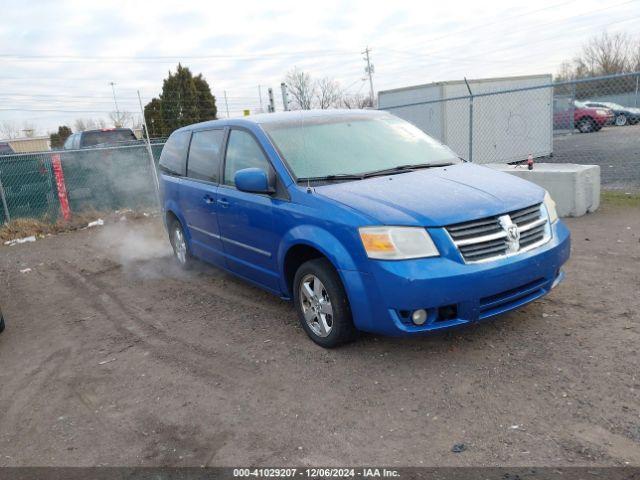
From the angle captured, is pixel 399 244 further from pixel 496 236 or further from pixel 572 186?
pixel 572 186

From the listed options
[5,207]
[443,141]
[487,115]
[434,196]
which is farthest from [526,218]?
[487,115]

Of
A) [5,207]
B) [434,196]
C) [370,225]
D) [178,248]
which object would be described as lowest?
[178,248]

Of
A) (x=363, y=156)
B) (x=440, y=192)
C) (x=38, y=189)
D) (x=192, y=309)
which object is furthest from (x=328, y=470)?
(x=38, y=189)

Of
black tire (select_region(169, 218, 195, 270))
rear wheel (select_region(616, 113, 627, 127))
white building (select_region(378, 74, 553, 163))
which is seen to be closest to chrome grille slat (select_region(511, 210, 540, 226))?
black tire (select_region(169, 218, 195, 270))

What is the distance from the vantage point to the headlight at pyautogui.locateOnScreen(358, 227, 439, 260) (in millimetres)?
3436

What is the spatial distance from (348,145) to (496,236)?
1.62 metres

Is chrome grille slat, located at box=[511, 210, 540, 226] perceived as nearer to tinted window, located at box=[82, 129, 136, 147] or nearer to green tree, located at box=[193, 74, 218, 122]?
tinted window, located at box=[82, 129, 136, 147]

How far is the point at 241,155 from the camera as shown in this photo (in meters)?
4.87

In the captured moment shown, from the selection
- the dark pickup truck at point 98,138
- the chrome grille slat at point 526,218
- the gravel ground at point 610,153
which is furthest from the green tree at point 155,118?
the chrome grille slat at point 526,218

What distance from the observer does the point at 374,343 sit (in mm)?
4102

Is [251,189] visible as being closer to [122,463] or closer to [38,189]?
[122,463]

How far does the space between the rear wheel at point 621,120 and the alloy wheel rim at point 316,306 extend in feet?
78.7

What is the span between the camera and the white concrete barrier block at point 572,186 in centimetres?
773

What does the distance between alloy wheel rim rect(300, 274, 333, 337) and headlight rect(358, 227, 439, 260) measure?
60 centimetres
